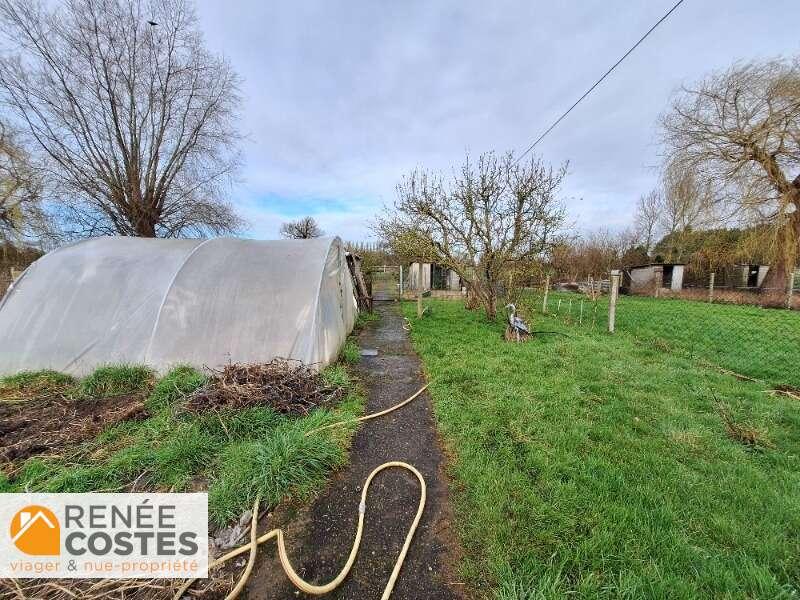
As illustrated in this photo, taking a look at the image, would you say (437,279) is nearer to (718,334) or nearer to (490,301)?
(490,301)

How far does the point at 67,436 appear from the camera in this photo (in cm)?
261

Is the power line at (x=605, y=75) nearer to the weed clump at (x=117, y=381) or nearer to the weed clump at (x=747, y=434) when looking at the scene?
the weed clump at (x=747, y=434)

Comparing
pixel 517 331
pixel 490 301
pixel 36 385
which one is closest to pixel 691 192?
pixel 490 301

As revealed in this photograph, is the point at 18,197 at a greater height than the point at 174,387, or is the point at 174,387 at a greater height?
the point at 18,197

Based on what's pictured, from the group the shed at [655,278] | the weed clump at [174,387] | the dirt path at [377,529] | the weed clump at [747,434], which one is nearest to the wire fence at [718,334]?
the weed clump at [747,434]

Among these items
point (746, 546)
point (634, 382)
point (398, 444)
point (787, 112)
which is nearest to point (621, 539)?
point (746, 546)

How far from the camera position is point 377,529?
71.1 inches

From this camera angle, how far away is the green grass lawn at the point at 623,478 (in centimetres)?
146

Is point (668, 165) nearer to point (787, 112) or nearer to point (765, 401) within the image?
point (787, 112)

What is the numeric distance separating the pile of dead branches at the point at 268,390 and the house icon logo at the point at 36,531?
1.11 meters

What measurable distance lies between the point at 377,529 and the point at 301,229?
76.4 ft

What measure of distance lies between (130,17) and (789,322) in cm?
2233

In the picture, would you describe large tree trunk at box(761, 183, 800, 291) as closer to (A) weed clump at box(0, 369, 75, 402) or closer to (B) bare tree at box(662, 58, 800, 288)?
(B) bare tree at box(662, 58, 800, 288)

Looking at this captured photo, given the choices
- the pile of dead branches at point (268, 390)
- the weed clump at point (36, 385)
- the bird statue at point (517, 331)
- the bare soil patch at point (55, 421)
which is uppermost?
the bird statue at point (517, 331)
